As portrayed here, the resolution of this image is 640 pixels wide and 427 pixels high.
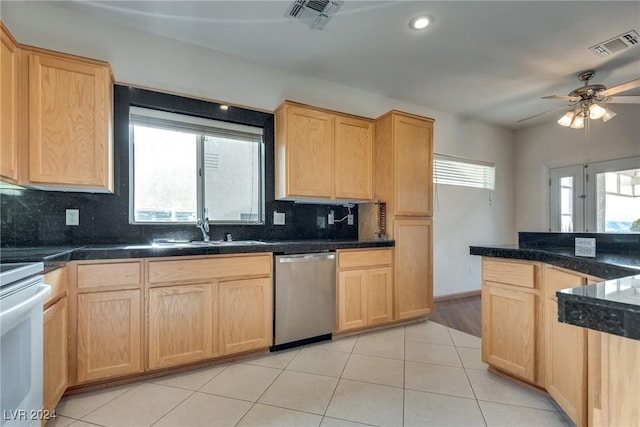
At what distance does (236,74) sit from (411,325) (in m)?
3.15

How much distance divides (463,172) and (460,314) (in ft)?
6.94

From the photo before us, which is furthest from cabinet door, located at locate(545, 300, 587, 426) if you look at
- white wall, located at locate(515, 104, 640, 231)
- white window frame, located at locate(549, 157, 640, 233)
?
white wall, located at locate(515, 104, 640, 231)

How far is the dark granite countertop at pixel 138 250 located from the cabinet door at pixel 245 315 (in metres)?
0.27

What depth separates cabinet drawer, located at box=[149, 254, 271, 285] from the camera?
1.99m

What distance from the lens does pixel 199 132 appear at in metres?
2.72

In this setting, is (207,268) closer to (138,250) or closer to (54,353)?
(138,250)

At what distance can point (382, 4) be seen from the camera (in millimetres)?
2148

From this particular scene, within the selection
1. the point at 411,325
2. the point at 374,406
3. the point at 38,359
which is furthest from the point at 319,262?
the point at 38,359

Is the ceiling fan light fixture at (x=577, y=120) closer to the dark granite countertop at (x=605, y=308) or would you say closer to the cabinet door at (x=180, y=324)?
the dark granite countertop at (x=605, y=308)

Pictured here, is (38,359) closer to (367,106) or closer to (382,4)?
(382,4)

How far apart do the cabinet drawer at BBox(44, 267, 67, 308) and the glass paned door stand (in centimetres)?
584

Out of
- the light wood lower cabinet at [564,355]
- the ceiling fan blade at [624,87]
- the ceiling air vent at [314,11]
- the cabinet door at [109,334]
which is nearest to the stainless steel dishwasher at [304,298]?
the cabinet door at [109,334]

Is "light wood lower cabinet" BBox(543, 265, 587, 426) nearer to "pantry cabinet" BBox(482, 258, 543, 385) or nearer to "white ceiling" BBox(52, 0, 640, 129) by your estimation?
"pantry cabinet" BBox(482, 258, 543, 385)

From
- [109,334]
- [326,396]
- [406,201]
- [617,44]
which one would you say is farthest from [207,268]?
[617,44]
